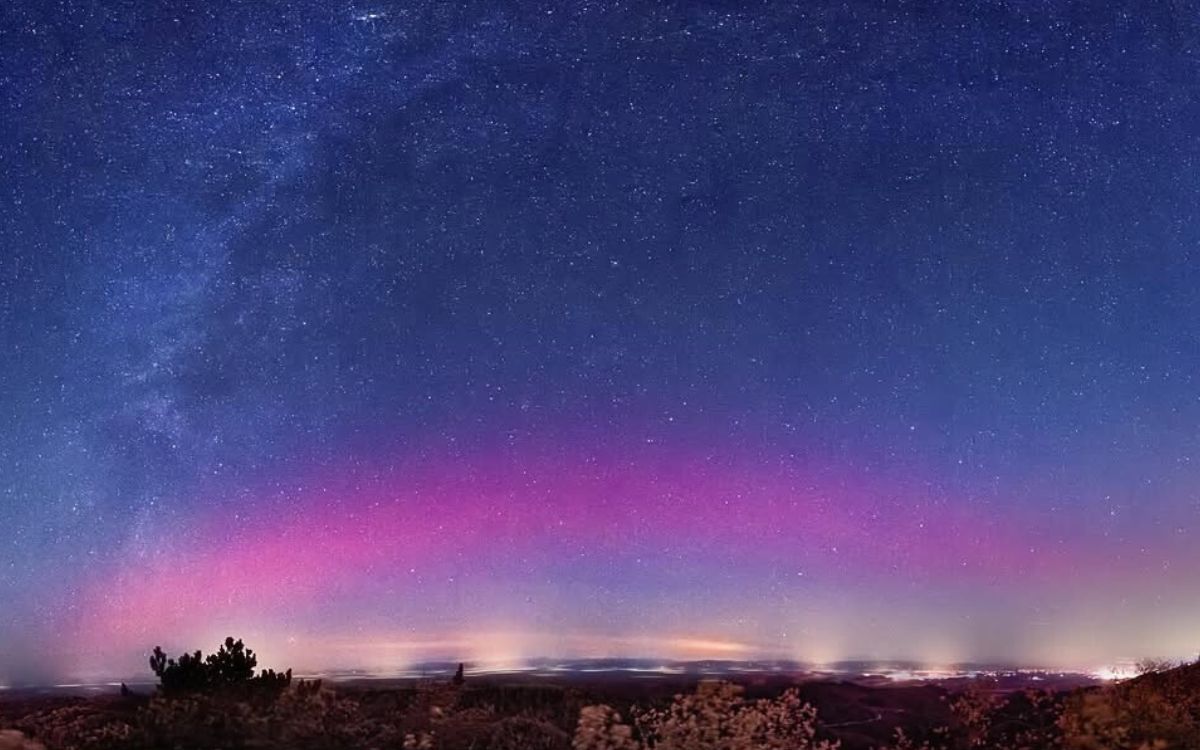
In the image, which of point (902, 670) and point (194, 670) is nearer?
point (194, 670)

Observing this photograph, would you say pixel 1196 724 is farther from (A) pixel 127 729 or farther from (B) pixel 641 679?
(A) pixel 127 729

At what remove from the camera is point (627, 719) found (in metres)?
22.4

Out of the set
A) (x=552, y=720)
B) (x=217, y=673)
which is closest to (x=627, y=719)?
(x=552, y=720)

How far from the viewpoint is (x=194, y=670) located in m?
23.8

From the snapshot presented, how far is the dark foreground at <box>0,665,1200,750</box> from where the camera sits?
19.1m

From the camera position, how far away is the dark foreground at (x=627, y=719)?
1912cm

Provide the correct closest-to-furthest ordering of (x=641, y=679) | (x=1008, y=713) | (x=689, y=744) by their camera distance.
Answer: (x=689, y=744) < (x=1008, y=713) < (x=641, y=679)

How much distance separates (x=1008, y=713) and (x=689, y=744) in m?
9.77

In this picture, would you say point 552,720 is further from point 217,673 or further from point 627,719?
point 217,673

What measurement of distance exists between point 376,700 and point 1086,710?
15.9 m

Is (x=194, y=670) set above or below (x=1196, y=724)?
above

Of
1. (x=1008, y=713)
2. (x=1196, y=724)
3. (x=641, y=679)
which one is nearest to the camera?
(x=1196, y=724)

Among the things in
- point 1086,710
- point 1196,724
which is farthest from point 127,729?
point 1196,724

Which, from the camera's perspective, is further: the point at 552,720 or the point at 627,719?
the point at 627,719
